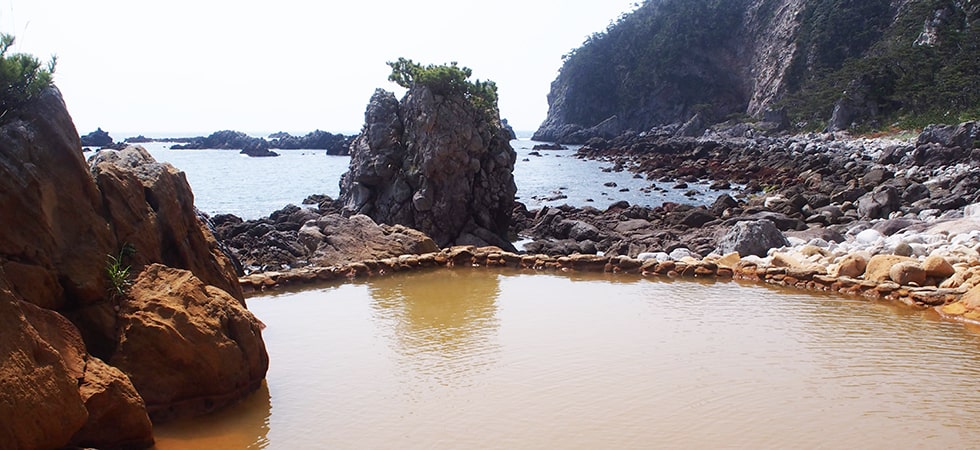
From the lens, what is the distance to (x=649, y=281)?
1427 cm

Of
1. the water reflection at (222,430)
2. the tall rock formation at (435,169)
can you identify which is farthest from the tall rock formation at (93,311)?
the tall rock formation at (435,169)

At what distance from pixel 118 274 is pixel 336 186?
48.9 meters

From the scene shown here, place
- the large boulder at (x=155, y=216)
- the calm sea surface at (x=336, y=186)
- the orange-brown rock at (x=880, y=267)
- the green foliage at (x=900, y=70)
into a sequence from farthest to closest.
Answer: the green foliage at (x=900, y=70) < the calm sea surface at (x=336, y=186) < the orange-brown rock at (x=880, y=267) < the large boulder at (x=155, y=216)

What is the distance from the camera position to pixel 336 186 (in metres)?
55.7

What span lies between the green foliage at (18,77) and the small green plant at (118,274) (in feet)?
5.47

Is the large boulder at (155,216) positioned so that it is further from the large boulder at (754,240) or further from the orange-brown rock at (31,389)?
the large boulder at (754,240)

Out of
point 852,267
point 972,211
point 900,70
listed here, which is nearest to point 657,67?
point 900,70

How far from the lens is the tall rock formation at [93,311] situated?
5.80 m

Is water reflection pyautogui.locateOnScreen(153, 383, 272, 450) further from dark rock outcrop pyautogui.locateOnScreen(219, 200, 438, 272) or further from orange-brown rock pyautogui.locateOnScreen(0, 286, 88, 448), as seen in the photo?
dark rock outcrop pyautogui.locateOnScreen(219, 200, 438, 272)

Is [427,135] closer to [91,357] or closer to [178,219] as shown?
[178,219]

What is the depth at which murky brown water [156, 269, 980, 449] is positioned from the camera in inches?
282

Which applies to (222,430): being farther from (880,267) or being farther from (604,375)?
(880,267)

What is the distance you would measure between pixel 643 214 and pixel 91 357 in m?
25.9

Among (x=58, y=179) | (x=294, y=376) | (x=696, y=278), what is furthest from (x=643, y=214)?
(x=58, y=179)
